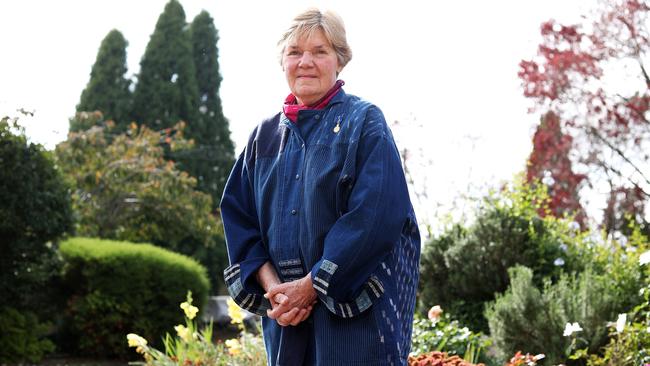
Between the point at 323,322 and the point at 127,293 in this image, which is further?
the point at 127,293

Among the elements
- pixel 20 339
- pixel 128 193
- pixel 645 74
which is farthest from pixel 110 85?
pixel 645 74

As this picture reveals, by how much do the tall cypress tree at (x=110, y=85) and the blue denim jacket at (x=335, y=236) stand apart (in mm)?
20335

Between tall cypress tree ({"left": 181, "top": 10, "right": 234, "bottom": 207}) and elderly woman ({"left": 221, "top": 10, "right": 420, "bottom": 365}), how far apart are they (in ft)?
61.6

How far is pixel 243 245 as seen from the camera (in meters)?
2.46

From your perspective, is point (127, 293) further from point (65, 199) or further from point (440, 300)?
point (440, 300)

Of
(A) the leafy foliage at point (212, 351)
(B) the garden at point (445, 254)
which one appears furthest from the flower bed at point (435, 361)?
(A) the leafy foliage at point (212, 351)

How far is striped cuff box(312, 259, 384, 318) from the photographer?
2.18 metres

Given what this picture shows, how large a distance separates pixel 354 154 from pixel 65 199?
763 centimetres

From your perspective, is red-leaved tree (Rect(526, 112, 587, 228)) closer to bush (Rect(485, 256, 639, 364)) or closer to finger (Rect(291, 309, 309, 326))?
bush (Rect(485, 256, 639, 364))

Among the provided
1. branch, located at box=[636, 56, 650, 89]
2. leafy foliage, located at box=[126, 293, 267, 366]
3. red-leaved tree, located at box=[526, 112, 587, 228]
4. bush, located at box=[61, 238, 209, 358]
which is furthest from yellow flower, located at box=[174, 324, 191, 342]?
branch, located at box=[636, 56, 650, 89]

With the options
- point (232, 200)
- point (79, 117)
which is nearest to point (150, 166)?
point (79, 117)

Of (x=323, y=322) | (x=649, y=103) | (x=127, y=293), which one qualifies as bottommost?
(x=323, y=322)

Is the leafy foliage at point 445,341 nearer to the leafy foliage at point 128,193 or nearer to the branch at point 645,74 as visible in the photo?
the branch at point 645,74

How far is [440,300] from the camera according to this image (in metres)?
→ 7.31
